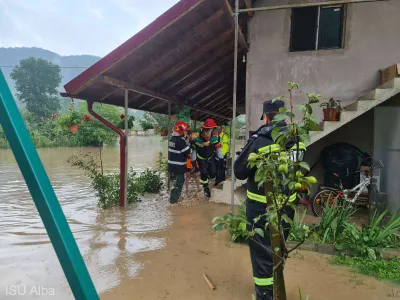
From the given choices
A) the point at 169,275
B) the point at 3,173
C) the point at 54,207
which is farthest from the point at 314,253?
the point at 3,173

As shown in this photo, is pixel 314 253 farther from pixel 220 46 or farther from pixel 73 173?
pixel 73 173

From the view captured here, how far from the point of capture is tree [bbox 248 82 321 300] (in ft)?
4.85

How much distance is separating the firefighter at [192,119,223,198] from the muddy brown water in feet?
4.77

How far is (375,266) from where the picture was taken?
3734 mm

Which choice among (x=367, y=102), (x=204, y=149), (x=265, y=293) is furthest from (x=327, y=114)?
(x=265, y=293)

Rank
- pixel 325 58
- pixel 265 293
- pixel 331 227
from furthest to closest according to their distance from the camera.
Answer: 1. pixel 325 58
2. pixel 331 227
3. pixel 265 293

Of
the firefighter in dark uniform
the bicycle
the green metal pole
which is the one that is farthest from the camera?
the bicycle

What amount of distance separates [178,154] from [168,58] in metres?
2.26

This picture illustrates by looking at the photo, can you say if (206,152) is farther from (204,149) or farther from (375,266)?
(375,266)

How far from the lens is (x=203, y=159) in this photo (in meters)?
7.73

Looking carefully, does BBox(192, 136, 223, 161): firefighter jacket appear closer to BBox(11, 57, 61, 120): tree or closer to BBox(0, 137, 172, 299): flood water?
BBox(0, 137, 172, 299): flood water

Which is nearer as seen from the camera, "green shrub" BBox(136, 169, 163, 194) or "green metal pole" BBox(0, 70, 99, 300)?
"green metal pole" BBox(0, 70, 99, 300)

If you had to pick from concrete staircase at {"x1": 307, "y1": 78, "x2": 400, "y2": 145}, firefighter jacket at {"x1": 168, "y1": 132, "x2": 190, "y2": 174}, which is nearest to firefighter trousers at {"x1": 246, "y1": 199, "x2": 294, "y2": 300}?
concrete staircase at {"x1": 307, "y1": 78, "x2": 400, "y2": 145}

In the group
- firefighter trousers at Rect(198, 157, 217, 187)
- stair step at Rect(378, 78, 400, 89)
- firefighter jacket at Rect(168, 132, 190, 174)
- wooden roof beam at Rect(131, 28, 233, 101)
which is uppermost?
wooden roof beam at Rect(131, 28, 233, 101)
